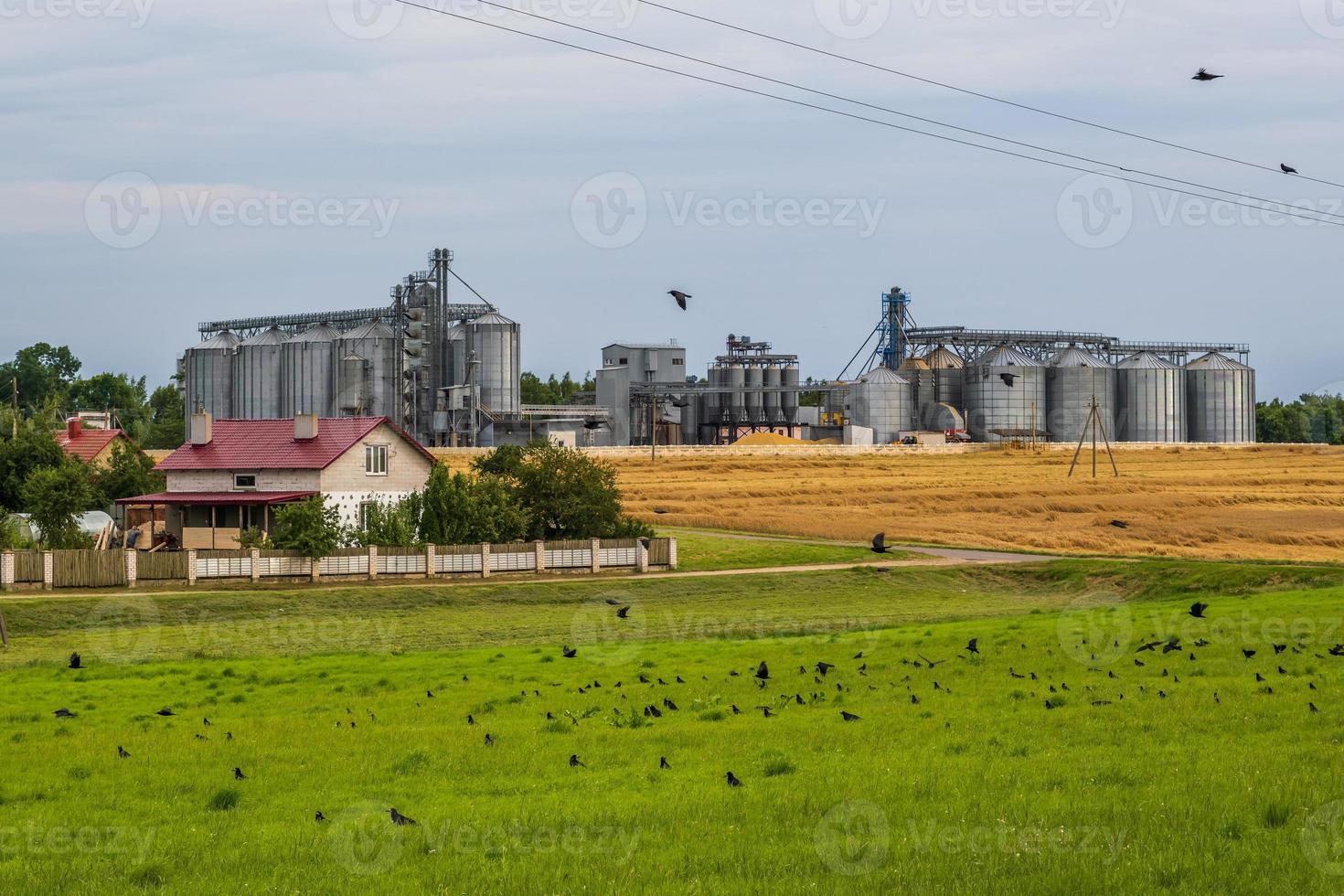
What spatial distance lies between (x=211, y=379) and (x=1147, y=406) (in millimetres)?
99604

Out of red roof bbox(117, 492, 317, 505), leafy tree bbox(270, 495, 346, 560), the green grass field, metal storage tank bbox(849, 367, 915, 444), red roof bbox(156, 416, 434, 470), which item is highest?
metal storage tank bbox(849, 367, 915, 444)

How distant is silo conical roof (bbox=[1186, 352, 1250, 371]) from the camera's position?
165625 mm

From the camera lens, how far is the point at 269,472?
61031mm

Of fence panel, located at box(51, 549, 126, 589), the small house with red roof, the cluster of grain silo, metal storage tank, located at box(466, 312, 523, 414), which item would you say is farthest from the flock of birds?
the cluster of grain silo

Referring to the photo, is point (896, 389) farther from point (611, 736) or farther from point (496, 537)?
point (611, 736)

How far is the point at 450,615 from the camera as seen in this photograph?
149ft

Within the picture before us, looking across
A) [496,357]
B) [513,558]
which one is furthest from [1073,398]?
[513,558]

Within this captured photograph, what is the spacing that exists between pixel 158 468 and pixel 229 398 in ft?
279

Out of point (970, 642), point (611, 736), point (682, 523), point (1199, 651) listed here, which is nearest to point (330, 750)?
point (611, 736)

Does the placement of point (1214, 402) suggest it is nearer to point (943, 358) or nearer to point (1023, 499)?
point (943, 358)

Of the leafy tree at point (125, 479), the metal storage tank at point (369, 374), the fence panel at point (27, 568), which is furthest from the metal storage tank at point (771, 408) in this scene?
the fence panel at point (27, 568)

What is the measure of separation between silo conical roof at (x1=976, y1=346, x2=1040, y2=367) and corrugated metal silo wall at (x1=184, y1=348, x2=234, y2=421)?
78.7 m

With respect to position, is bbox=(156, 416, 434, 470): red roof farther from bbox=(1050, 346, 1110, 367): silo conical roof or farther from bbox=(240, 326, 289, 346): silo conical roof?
bbox=(1050, 346, 1110, 367): silo conical roof

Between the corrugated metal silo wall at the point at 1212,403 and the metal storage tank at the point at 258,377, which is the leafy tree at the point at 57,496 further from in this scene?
the corrugated metal silo wall at the point at 1212,403
